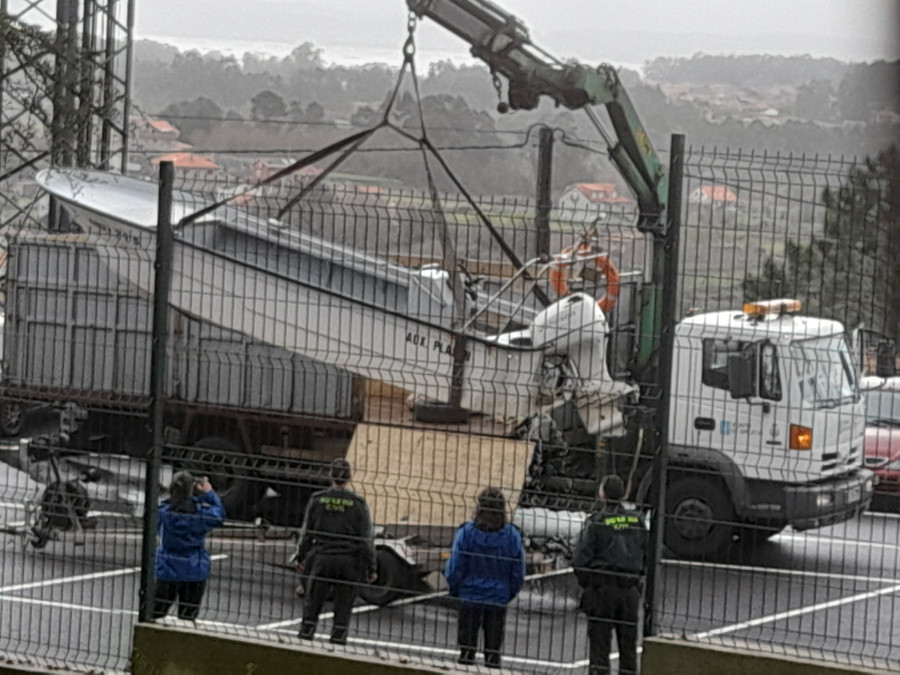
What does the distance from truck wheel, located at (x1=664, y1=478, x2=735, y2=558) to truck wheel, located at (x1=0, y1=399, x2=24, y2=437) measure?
558 cm

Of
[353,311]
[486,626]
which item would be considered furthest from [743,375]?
[486,626]

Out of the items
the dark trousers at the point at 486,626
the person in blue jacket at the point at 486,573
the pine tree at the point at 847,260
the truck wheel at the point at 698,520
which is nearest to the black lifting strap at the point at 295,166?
the person in blue jacket at the point at 486,573

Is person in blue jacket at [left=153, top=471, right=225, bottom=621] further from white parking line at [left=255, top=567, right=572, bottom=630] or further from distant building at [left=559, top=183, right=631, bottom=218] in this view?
distant building at [left=559, top=183, right=631, bottom=218]

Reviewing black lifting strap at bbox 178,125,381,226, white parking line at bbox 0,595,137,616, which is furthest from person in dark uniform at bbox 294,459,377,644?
black lifting strap at bbox 178,125,381,226

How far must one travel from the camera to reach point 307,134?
27.8 m

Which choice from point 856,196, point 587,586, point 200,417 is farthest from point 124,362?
point 856,196

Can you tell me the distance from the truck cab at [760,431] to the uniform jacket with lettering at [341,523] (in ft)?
5.34

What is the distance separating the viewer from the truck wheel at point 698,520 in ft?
22.6

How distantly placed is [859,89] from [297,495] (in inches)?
359

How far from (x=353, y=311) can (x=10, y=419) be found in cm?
550

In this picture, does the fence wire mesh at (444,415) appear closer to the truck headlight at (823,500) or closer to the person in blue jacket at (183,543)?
the truck headlight at (823,500)

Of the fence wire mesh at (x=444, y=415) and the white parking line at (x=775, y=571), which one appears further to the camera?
the fence wire mesh at (x=444, y=415)

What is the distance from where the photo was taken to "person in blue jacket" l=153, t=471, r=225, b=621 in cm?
786

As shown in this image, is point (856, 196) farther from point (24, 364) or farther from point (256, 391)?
point (24, 364)
